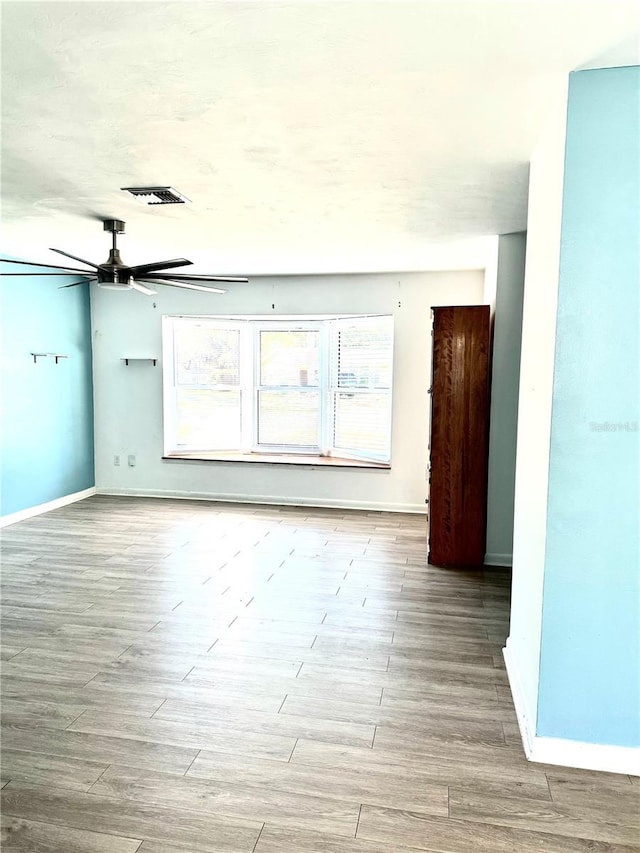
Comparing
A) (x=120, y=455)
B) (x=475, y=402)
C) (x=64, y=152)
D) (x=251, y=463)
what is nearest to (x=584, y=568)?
(x=475, y=402)

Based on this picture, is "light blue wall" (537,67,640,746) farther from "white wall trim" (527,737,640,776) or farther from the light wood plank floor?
the light wood plank floor

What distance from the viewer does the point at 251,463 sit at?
20.8ft

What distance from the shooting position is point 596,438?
204cm

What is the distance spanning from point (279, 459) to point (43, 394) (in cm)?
248

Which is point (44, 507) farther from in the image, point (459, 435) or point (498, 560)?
point (498, 560)

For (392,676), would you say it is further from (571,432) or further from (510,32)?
(510,32)

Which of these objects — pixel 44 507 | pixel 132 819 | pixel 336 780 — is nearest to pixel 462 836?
pixel 336 780

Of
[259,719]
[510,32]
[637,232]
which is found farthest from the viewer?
[259,719]

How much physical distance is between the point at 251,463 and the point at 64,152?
13.3 ft

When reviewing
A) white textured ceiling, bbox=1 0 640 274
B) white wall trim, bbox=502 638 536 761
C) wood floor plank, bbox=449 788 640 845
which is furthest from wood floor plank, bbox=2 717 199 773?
white textured ceiling, bbox=1 0 640 274

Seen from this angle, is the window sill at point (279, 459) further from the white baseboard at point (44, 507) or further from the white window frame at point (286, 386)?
the white baseboard at point (44, 507)

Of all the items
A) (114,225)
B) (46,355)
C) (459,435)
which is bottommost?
(459,435)

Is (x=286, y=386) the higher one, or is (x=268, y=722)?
(x=286, y=386)

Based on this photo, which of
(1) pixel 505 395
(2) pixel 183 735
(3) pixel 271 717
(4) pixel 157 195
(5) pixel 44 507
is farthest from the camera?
(5) pixel 44 507
